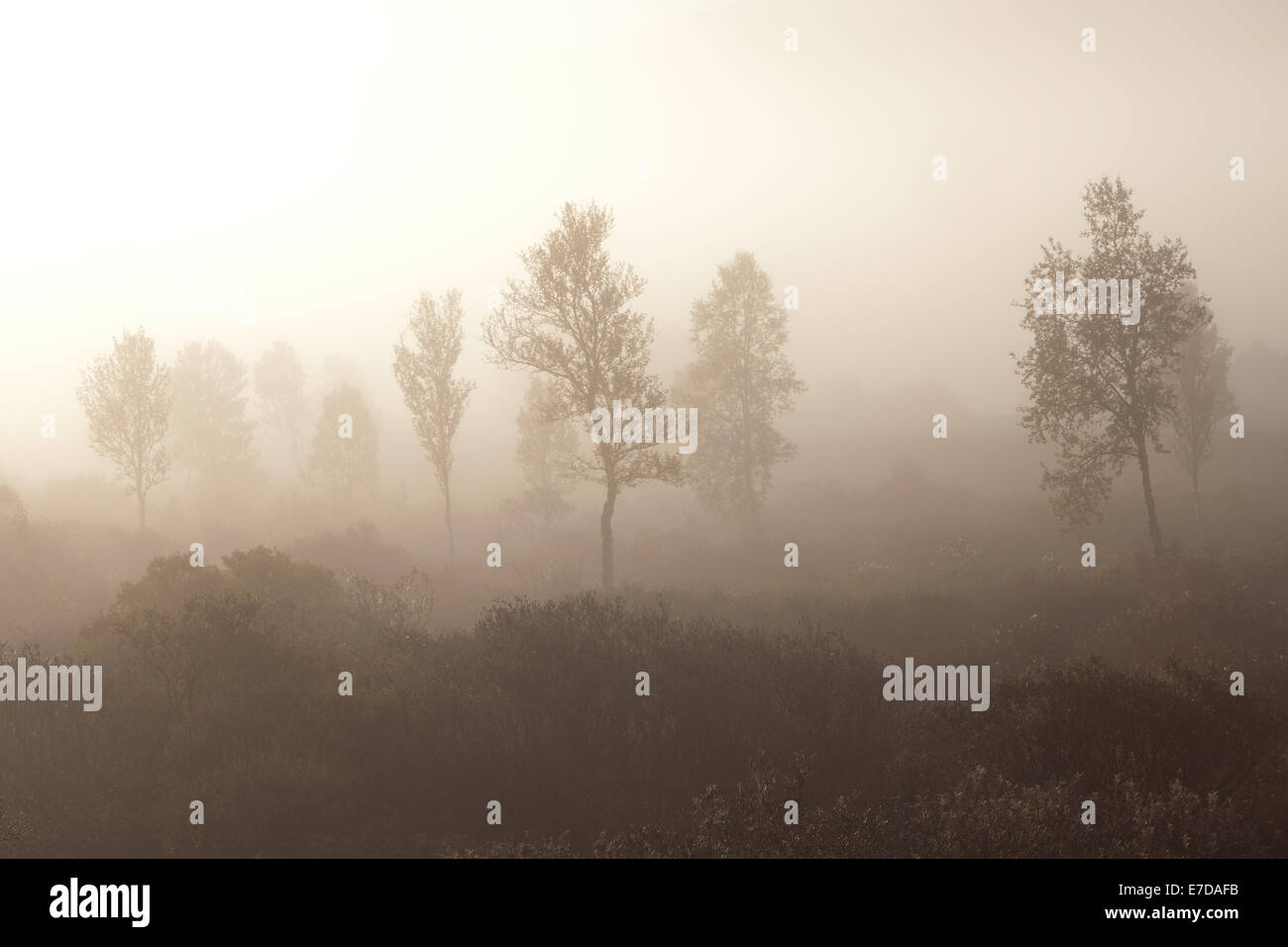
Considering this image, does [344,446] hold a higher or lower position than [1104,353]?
higher

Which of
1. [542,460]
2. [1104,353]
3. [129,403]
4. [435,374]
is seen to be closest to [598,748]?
[1104,353]

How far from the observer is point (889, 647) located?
54.5 ft

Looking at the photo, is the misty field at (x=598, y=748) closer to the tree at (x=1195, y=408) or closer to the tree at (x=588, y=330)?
the tree at (x=588, y=330)

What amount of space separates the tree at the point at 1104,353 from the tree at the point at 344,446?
38.3m

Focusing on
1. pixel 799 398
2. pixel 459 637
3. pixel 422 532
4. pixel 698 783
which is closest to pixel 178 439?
pixel 422 532

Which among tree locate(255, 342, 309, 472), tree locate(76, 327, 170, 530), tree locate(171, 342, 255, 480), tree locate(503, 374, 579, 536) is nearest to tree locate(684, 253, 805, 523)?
tree locate(503, 374, 579, 536)

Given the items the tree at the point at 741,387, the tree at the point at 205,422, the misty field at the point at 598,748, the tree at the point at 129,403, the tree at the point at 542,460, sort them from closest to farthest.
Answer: the misty field at the point at 598,748
the tree at the point at 129,403
the tree at the point at 741,387
the tree at the point at 542,460
the tree at the point at 205,422

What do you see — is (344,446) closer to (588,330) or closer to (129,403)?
(129,403)

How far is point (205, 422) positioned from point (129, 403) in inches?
605

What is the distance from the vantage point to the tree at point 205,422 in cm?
4756

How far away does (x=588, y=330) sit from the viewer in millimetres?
22750

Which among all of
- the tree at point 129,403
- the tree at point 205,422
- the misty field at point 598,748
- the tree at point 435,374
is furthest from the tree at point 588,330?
the tree at point 205,422
